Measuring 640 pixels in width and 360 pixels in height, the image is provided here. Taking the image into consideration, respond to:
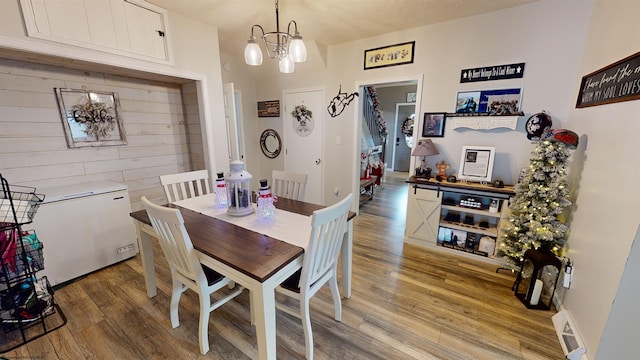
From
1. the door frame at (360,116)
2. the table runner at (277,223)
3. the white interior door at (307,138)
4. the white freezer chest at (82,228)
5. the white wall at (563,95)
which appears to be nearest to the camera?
the white wall at (563,95)

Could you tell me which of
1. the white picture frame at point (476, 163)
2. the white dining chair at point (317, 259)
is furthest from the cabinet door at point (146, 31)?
the white picture frame at point (476, 163)

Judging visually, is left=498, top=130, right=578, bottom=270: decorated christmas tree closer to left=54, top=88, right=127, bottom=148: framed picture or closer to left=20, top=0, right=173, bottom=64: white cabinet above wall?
left=20, top=0, right=173, bottom=64: white cabinet above wall

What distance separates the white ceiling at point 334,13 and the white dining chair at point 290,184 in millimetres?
1693

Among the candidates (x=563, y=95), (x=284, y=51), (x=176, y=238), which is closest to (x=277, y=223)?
(x=176, y=238)

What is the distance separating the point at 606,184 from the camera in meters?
1.48

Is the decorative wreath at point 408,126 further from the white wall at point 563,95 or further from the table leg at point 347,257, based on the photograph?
the table leg at point 347,257

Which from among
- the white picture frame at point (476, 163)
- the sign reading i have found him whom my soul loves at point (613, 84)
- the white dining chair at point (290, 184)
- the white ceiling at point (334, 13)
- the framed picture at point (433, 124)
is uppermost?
the white ceiling at point (334, 13)

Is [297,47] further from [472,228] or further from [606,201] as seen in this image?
[472,228]

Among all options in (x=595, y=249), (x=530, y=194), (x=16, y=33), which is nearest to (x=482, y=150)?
(x=530, y=194)

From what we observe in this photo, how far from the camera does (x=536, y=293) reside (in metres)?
1.87

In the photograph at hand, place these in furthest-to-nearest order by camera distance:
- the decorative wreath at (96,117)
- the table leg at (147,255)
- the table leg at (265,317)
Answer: the decorative wreath at (96,117)
the table leg at (147,255)
the table leg at (265,317)

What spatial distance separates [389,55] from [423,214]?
2.04 m

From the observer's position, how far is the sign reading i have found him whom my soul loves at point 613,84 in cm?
132

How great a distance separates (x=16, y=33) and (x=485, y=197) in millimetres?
4271
